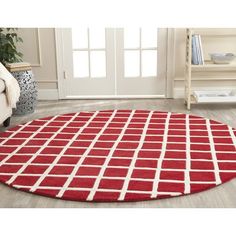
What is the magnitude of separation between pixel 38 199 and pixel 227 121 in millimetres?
1992

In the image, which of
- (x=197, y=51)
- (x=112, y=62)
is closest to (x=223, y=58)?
(x=197, y=51)

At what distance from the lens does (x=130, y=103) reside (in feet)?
13.1

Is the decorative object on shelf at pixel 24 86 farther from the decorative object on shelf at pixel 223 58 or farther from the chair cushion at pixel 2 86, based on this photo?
the decorative object on shelf at pixel 223 58

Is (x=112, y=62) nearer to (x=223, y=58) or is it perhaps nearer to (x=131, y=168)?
(x=223, y=58)

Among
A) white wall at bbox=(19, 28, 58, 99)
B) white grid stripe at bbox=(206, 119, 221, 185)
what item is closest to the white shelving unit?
white grid stripe at bbox=(206, 119, 221, 185)

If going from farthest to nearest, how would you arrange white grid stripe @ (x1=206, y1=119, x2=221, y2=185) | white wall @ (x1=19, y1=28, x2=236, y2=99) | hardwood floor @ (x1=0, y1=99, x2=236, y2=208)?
white wall @ (x1=19, y1=28, x2=236, y2=99) → white grid stripe @ (x1=206, y1=119, x2=221, y2=185) → hardwood floor @ (x1=0, y1=99, x2=236, y2=208)

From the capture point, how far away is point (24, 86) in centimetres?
346

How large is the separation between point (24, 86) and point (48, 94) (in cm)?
76

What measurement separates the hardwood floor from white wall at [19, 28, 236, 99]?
0.68 ft

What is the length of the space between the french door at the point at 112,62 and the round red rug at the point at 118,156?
806 mm

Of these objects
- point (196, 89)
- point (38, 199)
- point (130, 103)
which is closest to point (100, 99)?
point (130, 103)

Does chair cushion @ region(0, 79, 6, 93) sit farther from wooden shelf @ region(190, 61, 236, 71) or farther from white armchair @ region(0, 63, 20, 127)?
wooden shelf @ region(190, 61, 236, 71)

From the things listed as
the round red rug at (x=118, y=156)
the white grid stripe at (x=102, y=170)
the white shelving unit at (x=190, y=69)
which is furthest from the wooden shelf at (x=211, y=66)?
the white grid stripe at (x=102, y=170)

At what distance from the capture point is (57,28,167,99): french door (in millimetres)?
4066
